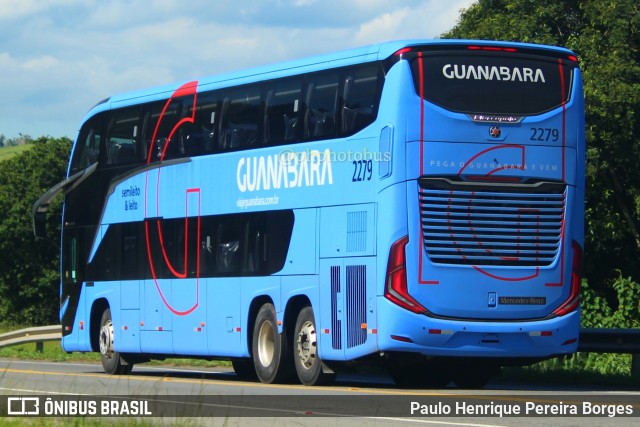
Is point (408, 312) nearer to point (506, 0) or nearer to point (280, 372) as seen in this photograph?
point (280, 372)

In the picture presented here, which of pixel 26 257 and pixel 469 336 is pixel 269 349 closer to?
pixel 469 336

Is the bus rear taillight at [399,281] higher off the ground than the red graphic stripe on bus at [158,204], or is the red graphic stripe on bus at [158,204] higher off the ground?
the red graphic stripe on bus at [158,204]

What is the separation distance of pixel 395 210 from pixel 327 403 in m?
3.11

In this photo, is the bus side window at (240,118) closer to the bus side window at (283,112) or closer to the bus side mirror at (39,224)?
the bus side window at (283,112)

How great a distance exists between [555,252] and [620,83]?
52.9 feet

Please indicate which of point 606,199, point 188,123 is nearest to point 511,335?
point 188,123

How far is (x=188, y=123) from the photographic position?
72.7 ft

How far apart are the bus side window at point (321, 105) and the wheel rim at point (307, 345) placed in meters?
2.63

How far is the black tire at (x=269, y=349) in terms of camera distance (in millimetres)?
19469

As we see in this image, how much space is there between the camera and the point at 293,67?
19703 mm

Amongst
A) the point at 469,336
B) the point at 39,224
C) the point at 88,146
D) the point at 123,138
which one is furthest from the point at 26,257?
the point at 469,336

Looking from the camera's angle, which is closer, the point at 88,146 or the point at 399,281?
the point at 399,281

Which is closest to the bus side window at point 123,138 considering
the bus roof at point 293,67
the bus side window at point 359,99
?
the bus roof at point 293,67

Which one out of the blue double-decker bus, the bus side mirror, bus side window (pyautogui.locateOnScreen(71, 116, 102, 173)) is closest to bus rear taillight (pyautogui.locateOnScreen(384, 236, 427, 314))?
the blue double-decker bus
